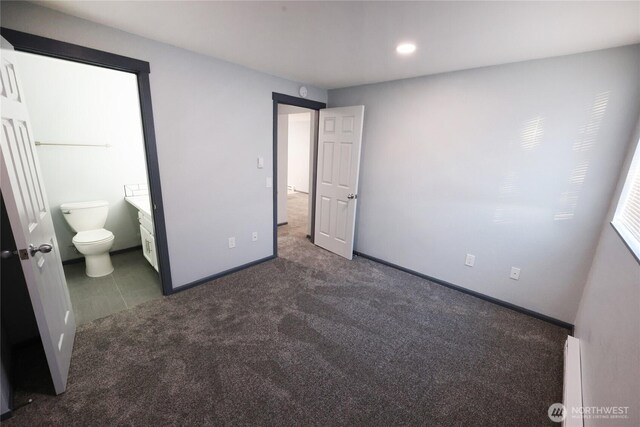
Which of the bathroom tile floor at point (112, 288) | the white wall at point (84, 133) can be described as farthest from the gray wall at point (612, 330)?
the white wall at point (84, 133)

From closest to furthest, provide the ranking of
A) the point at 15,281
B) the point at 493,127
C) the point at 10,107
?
the point at 10,107 < the point at 15,281 < the point at 493,127

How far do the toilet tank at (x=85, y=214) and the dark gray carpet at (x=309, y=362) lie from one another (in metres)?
1.37

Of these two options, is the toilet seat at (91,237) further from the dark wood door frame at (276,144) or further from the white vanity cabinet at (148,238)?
the dark wood door frame at (276,144)

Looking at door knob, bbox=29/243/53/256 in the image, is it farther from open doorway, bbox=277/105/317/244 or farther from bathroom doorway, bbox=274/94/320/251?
open doorway, bbox=277/105/317/244

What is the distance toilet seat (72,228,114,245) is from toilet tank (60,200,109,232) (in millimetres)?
135

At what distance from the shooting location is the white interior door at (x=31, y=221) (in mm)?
1236

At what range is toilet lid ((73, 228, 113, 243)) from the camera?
8.56ft

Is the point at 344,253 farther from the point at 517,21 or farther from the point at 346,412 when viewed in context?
the point at 517,21

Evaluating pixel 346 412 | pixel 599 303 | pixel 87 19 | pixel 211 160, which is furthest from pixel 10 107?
pixel 599 303

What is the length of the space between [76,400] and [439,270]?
310cm

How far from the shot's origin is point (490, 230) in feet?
8.20

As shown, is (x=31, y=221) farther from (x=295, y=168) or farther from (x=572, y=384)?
(x=295, y=168)

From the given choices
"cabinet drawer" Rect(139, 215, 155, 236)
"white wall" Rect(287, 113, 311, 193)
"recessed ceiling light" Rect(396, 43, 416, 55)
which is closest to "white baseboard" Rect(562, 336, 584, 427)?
"recessed ceiling light" Rect(396, 43, 416, 55)

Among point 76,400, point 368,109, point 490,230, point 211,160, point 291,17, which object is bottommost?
point 76,400
